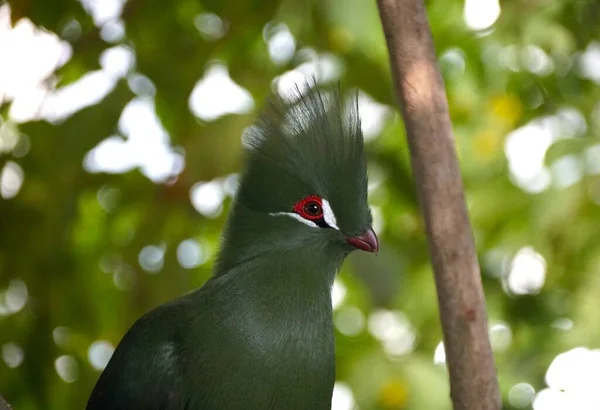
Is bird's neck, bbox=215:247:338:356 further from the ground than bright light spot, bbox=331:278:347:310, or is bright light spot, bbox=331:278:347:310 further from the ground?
bright light spot, bbox=331:278:347:310

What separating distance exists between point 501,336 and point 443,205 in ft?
5.83

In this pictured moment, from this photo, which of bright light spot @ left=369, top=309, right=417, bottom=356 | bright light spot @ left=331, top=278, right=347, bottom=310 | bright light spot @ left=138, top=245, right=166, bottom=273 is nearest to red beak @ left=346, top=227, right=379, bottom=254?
bright light spot @ left=138, top=245, right=166, bottom=273

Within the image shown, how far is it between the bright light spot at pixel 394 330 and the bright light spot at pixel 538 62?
98 cm

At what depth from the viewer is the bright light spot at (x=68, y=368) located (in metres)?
2.52

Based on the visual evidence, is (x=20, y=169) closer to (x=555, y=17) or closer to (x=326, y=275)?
(x=326, y=275)

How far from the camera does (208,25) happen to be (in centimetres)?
279

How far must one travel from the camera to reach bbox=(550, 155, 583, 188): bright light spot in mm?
2574

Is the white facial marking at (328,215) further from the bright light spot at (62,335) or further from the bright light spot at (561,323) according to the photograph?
the bright light spot at (561,323)

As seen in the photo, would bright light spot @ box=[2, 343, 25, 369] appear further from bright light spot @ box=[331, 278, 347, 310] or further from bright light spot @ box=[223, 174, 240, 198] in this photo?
bright light spot @ box=[331, 278, 347, 310]

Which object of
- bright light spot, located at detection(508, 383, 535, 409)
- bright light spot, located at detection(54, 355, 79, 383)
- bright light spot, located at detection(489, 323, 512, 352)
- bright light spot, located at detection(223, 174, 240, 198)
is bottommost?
bright light spot, located at detection(54, 355, 79, 383)

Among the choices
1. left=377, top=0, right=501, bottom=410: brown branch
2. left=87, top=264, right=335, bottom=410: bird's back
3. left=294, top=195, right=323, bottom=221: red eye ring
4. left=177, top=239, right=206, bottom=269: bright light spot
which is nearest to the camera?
left=377, top=0, right=501, bottom=410: brown branch

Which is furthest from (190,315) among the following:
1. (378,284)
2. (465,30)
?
(465,30)

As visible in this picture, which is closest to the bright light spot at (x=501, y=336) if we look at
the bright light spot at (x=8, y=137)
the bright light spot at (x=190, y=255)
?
the bright light spot at (x=190, y=255)

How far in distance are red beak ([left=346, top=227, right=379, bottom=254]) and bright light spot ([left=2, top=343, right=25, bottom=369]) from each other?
44.7 inches
